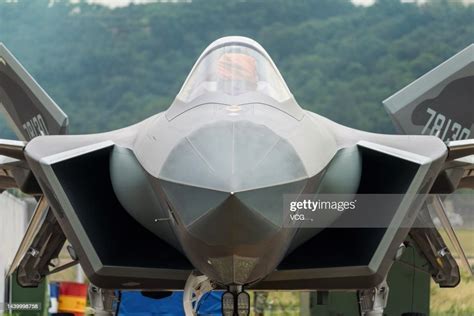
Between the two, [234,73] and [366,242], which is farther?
[366,242]

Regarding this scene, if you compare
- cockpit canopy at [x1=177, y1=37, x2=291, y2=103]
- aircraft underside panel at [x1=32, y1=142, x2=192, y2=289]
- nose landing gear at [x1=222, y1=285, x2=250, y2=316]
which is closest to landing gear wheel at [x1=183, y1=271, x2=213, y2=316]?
aircraft underside panel at [x1=32, y1=142, x2=192, y2=289]

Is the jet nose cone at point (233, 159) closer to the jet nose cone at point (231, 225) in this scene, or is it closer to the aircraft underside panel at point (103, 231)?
the jet nose cone at point (231, 225)

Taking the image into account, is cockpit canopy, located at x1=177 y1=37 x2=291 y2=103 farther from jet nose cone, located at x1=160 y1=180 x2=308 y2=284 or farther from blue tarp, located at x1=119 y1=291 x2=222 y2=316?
blue tarp, located at x1=119 y1=291 x2=222 y2=316

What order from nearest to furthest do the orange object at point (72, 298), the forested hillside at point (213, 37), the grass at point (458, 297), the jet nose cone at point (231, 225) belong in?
the jet nose cone at point (231, 225), the grass at point (458, 297), the orange object at point (72, 298), the forested hillside at point (213, 37)

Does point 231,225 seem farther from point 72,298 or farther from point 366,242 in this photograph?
point 72,298

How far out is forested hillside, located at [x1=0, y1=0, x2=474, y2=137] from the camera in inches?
1109

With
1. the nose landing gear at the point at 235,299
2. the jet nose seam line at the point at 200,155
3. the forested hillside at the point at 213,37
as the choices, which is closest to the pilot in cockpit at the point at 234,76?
→ the jet nose seam line at the point at 200,155

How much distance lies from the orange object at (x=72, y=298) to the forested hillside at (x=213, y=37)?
39.9ft

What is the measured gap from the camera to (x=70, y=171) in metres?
5.86

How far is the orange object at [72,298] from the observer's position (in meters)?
14.4

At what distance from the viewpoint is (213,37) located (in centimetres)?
3569

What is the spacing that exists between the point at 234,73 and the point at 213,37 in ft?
98.7

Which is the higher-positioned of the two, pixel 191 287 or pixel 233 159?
pixel 233 159

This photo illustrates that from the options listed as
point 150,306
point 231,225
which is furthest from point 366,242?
point 150,306
